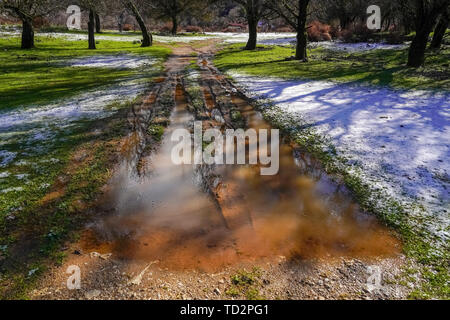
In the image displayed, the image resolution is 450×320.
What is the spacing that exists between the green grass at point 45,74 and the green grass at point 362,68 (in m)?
6.53

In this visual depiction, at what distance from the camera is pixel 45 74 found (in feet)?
50.3

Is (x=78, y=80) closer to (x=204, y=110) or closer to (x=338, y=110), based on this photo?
(x=204, y=110)

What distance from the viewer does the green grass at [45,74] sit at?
37.3ft

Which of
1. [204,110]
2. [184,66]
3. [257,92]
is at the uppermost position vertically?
[184,66]

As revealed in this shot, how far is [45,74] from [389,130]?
16.6 meters

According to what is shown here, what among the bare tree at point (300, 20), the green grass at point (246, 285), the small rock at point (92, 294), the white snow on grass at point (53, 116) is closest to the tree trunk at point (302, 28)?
the bare tree at point (300, 20)

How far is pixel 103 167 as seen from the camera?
19.7 feet

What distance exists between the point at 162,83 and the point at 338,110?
321 inches

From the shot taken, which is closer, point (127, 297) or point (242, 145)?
point (127, 297)

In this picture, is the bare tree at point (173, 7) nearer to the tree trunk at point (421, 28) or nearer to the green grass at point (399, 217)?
the tree trunk at point (421, 28)

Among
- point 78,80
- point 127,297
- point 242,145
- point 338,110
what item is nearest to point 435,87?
point 338,110

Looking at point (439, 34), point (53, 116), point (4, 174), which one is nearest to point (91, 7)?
point (53, 116)

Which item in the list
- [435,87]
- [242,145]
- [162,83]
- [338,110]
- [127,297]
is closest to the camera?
[127,297]

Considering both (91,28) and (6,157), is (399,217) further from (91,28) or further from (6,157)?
(91,28)
